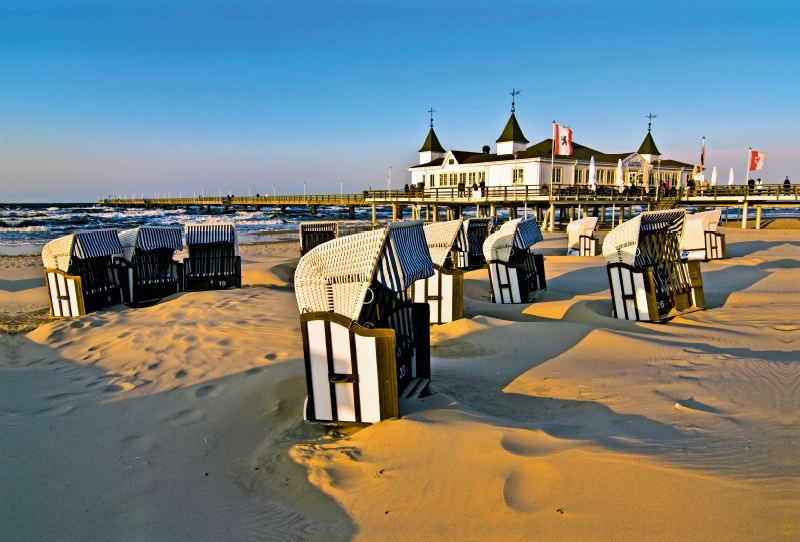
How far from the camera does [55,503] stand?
4438 mm

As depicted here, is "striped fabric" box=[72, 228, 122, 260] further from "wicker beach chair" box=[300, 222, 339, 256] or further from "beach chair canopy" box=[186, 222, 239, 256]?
"wicker beach chair" box=[300, 222, 339, 256]

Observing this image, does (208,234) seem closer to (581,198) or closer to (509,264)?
(509,264)

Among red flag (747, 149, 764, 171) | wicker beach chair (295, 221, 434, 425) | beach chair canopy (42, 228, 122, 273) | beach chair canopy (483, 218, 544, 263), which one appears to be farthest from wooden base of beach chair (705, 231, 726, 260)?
red flag (747, 149, 764, 171)

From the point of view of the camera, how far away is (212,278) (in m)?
15.2

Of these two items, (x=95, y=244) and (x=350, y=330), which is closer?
(x=350, y=330)

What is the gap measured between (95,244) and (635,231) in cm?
1245

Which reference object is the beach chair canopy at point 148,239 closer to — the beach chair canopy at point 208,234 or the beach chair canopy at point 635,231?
the beach chair canopy at point 208,234

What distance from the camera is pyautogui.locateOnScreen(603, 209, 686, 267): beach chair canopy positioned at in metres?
10.3

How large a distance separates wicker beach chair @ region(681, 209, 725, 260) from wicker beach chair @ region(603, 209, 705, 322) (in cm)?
985

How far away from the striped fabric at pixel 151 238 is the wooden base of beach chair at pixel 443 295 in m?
7.64

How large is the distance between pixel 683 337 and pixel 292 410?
6.44 m

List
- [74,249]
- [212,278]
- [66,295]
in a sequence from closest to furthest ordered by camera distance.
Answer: [66,295] → [74,249] → [212,278]

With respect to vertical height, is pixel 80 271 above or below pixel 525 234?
below

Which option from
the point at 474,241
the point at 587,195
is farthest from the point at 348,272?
the point at 587,195
